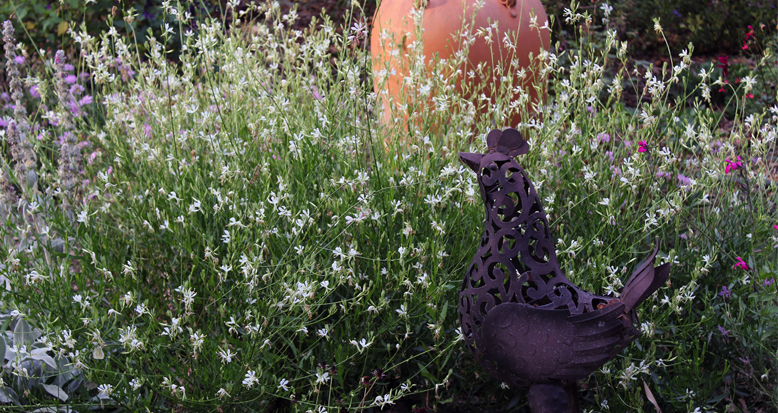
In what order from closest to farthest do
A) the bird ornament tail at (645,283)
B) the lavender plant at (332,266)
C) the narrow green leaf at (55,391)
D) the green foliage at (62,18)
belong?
Answer: the bird ornament tail at (645,283) → the lavender plant at (332,266) → the narrow green leaf at (55,391) → the green foliage at (62,18)

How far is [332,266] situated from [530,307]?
55cm

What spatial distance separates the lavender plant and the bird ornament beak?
24 centimetres

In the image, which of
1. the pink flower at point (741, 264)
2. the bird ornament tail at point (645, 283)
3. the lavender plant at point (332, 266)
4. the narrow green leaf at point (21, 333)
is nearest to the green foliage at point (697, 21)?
the lavender plant at point (332, 266)

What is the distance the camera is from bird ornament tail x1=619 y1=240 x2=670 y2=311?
139 centimetres

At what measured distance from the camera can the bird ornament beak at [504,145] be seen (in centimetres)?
155

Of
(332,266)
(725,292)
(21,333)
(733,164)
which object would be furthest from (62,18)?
(725,292)

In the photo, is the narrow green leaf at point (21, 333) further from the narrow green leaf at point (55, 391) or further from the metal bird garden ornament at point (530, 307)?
the metal bird garden ornament at point (530, 307)

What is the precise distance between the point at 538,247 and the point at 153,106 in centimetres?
170

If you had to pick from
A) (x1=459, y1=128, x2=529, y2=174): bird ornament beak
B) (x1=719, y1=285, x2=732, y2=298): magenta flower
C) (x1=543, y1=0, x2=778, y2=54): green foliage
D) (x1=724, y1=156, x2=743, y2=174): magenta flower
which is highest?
(x1=459, y1=128, x2=529, y2=174): bird ornament beak

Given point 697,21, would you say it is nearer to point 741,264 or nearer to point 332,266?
point 741,264

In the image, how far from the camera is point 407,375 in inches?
83.9

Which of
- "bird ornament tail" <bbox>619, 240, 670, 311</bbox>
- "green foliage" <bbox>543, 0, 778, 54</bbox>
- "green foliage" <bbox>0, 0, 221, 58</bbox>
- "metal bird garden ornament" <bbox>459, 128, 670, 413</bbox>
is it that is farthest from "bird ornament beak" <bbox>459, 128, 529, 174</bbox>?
"green foliage" <bbox>543, 0, 778, 54</bbox>

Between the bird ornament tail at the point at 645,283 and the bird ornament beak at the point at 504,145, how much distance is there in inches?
15.6

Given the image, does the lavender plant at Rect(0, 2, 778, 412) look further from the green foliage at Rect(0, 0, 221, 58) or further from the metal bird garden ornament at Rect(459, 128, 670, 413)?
the green foliage at Rect(0, 0, 221, 58)
